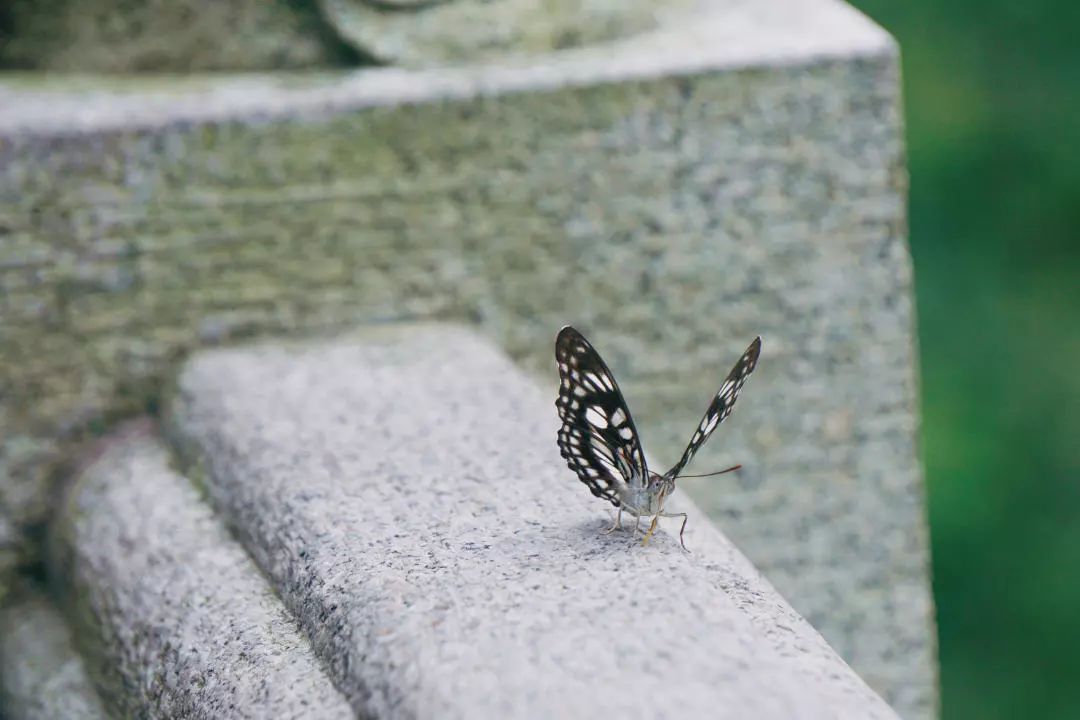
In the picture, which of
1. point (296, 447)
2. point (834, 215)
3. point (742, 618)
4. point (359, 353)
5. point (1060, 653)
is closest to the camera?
point (742, 618)

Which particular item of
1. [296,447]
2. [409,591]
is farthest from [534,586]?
[296,447]

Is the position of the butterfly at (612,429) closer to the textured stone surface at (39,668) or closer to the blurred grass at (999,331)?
the textured stone surface at (39,668)

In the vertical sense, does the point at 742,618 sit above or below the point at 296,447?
above

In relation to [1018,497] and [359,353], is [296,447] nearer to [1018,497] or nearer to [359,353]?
[359,353]

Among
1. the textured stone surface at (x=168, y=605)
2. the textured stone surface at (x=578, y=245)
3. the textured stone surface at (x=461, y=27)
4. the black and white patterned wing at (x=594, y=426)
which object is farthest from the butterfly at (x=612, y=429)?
the textured stone surface at (x=461, y=27)

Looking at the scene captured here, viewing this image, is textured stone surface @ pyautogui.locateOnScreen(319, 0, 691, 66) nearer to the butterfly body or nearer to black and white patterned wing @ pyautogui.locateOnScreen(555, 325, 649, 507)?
black and white patterned wing @ pyautogui.locateOnScreen(555, 325, 649, 507)

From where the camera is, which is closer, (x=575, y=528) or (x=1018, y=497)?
(x=575, y=528)
